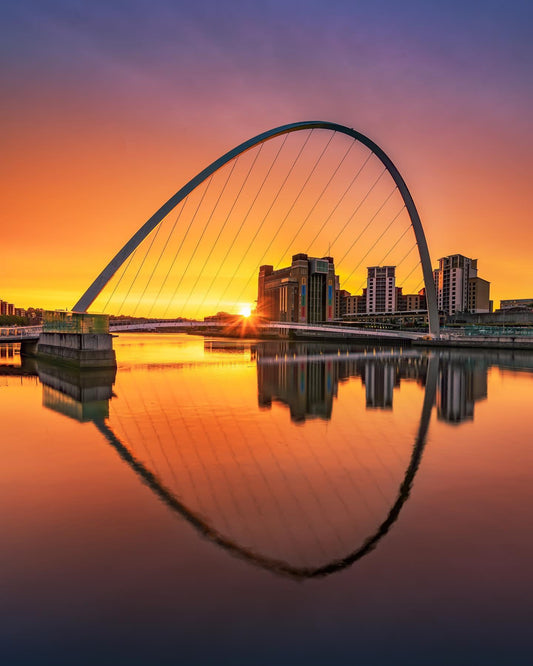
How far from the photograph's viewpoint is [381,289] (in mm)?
190875

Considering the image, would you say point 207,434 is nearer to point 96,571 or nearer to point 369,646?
point 96,571

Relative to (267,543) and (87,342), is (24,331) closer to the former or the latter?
(87,342)

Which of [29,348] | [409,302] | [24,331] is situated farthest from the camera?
[409,302]

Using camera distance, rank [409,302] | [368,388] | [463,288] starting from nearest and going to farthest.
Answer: [368,388] < [463,288] < [409,302]

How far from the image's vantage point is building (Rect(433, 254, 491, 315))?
168250 millimetres

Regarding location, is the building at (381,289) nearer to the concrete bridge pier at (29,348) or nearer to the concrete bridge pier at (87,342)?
the concrete bridge pier at (29,348)

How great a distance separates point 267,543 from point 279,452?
4.63 meters

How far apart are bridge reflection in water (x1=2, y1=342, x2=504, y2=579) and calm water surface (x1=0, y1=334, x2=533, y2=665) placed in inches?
2.2

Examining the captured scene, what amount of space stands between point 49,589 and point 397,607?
12.8 ft

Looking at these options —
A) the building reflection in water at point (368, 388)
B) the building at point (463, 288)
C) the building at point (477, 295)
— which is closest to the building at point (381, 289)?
the building at point (463, 288)

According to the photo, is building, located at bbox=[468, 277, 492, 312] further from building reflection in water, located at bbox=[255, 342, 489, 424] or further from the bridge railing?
the bridge railing

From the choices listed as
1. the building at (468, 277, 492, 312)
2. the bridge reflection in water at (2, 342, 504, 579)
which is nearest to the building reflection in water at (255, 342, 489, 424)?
the bridge reflection in water at (2, 342, 504, 579)

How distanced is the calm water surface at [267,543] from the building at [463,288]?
17025 cm

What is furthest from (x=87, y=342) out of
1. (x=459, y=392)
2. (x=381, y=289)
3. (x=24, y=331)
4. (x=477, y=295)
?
(x=381, y=289)
